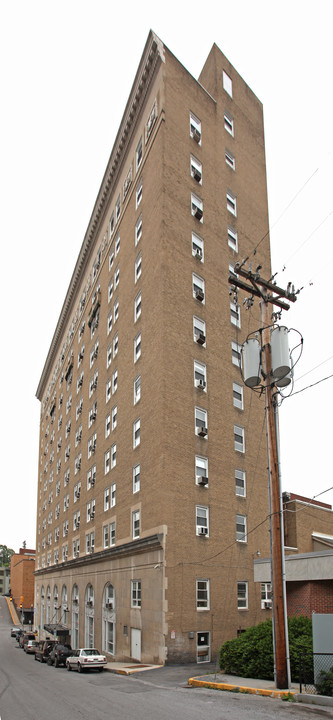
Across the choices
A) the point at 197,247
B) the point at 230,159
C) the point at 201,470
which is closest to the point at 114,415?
the point at 201,470

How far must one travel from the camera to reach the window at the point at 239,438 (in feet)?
116

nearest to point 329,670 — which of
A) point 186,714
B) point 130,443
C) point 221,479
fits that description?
point 186,714

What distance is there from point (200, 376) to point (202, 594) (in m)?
12.0

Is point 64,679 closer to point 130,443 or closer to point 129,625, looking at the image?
point 129,625

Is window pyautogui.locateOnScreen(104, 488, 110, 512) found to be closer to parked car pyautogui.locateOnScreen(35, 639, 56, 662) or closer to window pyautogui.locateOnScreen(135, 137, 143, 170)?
parked car pyautogui.locateOnScreen(35, 639, 56, 662)

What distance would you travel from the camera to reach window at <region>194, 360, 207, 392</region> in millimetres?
33188

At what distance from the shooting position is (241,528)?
3347 centimetres

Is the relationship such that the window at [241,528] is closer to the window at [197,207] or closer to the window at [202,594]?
the window at [202,594]

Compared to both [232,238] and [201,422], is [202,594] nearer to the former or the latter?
[201,422]

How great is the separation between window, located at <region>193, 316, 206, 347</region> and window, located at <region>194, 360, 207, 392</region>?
4.44ft

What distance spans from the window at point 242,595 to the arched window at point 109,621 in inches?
334

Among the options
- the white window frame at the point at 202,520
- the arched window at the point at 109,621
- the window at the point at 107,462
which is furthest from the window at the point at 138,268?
the arched window at the point at 109,621

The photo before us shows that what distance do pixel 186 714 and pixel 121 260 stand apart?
35.6 meters

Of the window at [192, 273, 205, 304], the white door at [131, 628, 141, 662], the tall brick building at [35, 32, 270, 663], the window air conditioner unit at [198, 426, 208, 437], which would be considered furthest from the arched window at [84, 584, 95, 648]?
the window at [192, 273, 205, 304]
